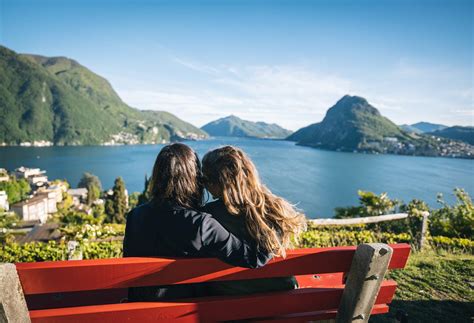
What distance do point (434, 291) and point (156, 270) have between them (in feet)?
14.9

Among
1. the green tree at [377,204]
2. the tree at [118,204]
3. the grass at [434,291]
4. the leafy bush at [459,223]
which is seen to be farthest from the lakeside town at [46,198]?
the grass at [434,291]

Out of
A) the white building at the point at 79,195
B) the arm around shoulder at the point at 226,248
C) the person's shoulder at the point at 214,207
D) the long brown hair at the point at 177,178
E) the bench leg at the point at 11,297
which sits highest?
the long brown hair at the point at 177,178

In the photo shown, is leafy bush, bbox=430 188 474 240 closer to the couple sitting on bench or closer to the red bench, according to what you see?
the red bench

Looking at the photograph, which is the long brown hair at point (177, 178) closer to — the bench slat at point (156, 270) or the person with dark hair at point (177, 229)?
the person with dark hair at point (177, 229)

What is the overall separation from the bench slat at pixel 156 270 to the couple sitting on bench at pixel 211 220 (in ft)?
0.25

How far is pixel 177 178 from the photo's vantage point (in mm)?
1863

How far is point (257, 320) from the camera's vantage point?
70.6 inches

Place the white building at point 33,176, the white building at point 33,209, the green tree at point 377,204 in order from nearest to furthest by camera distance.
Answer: the green tree at point 377,204 → the white building at point 33,209 → the white building at point 33,176

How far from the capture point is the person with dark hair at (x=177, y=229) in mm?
1620

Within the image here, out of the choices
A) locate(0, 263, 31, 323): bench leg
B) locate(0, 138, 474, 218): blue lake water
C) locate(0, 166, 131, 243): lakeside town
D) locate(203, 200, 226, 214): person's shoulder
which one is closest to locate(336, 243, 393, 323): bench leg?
locate(203, 200, 226, 214): person's shoulder

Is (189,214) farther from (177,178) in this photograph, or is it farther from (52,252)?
(52,252)

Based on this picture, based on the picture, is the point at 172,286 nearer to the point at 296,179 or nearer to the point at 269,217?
the point at 269,217

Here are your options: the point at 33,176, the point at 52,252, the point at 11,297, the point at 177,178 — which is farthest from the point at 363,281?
the point at 33,176

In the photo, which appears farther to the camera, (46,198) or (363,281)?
(46,198)
